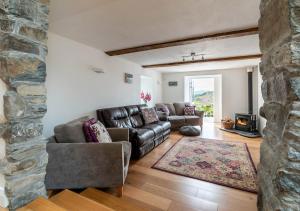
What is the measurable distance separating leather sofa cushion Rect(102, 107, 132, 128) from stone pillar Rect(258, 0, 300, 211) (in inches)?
110

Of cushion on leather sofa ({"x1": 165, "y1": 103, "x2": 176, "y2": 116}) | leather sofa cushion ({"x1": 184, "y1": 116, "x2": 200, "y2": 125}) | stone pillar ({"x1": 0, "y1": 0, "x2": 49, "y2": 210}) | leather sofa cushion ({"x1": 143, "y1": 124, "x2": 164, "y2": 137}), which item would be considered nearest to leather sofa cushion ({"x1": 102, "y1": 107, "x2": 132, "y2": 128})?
leather sofa cushion ({"x1": 143, "y1": 124, "x2": 164, "y2": 137})

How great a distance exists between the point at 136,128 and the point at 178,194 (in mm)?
1933

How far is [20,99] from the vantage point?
1092 mm

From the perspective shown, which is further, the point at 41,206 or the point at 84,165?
the point at 84,165

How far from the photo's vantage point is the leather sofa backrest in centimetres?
332

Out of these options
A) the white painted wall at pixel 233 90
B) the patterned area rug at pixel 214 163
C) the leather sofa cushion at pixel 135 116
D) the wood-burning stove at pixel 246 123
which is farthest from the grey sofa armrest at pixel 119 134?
the white painted wall at pixel 233 90

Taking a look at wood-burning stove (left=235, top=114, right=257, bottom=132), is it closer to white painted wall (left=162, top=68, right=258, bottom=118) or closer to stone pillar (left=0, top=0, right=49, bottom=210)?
white painted wall (left=162, top=68, right=258, bottom=118)

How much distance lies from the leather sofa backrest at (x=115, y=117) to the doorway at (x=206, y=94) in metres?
3.78

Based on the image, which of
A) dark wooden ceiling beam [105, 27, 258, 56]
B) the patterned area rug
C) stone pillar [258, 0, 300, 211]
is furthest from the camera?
dark wooden ceiling beam [105, 27, 258, 56]

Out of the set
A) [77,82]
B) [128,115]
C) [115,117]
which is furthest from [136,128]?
[77,82]

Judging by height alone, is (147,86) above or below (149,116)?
above

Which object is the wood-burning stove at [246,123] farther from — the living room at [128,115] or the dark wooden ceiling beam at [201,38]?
the dark wooden ceiling beam at [201,38]

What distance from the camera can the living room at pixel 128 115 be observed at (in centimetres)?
81

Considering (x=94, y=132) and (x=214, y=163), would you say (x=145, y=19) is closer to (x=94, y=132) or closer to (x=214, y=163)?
(x=94, y=132)
